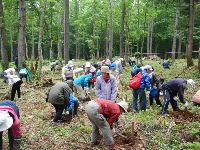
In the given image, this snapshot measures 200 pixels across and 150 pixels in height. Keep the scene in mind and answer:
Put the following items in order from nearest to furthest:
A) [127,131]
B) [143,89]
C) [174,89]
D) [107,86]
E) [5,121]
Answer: [5,121] < [127,131] < [107,86] < [174,89] < [143,89]

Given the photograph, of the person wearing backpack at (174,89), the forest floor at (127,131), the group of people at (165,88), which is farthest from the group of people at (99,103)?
the person wearing backpack at (174,89)

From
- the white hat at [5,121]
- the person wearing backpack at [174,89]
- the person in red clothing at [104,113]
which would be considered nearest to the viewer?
the white hat at [5,121]

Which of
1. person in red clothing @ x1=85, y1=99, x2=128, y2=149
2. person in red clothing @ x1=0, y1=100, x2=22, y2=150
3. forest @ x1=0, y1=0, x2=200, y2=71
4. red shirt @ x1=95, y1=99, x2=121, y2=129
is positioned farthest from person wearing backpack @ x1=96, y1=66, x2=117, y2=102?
forest @ x1=0, y1=0, x2=200, y2=71

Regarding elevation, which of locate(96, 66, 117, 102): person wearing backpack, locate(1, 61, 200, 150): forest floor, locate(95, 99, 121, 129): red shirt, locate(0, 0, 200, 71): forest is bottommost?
locate(1, 61, 200, 150): forest floor

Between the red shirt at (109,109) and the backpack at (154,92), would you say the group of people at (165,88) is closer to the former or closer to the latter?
the backpack at (154,92)

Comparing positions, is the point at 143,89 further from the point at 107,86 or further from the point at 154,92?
the point at 107,86

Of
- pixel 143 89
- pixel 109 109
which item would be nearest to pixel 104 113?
pixel 109 109

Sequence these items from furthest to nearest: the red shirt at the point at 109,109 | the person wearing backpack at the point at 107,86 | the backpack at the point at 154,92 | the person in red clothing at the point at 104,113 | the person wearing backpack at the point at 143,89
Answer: the backpack at the point at 154,92 < the person wearing backpack at the point at 143,89 < the person wearing backpack at the point at 107,86 < the red shirt at the point at 109,109 < the person in red clothing at the point at 104,113

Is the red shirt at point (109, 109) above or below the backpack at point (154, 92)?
A: above

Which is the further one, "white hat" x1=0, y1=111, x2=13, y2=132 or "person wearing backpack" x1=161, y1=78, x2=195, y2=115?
"person wearing backpack" x1=161, y1=78, x2=195, y2=115

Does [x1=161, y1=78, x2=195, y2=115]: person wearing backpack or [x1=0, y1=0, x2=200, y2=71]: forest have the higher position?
[x1=0, y1=0, x2=200, y2=71]: forest

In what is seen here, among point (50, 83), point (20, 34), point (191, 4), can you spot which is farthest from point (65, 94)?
point (191, 4)

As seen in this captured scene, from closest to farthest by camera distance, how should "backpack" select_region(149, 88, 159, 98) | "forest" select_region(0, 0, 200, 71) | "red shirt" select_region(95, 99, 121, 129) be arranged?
"red shirt" select_region(95, 99, 121, 129) < "backpack" select_region(149, 88, 159, 98) < "forest" select_region(0, 0, 200, 71)

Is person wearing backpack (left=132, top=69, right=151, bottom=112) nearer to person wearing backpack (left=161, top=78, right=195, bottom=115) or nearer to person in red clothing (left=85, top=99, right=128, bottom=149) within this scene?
person wearing backpack (left=161, top=78, right=195, bottom=115)
